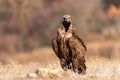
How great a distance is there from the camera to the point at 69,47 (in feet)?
59.6

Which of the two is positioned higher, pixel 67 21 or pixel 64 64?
pixel 67 21

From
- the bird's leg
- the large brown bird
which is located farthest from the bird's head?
the bird's leg

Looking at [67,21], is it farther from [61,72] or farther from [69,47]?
[61,72]

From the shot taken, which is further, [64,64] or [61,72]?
[64,64]

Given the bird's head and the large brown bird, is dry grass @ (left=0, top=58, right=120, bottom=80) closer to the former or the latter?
the large brown bird

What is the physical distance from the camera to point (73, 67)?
18.5 metres

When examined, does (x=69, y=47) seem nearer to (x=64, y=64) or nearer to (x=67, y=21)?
(x=64, y=64)

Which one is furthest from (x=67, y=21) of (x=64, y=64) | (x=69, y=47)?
(x=64, y=64)

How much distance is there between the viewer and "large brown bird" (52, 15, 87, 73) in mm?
18141

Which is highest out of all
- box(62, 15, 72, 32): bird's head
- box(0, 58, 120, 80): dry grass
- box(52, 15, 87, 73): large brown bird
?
box(62, 15, 72, 32): bird's head

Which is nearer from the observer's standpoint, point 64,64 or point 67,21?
point 67,21

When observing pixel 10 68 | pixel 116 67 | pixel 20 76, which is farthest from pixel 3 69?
pixel 116 67

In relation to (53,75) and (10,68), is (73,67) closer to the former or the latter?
(53,75)

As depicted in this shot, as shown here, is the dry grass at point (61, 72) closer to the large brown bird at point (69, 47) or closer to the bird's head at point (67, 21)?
the large brown bird at point (69, 47)
